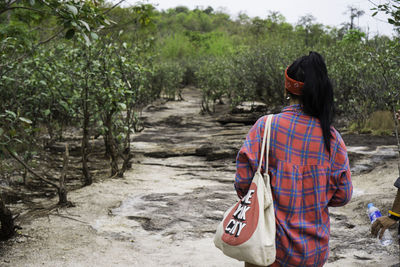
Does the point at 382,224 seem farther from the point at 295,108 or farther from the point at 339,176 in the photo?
the point at 295,108

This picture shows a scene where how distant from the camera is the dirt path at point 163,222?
11.9ft

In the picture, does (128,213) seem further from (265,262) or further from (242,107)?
(242,107)

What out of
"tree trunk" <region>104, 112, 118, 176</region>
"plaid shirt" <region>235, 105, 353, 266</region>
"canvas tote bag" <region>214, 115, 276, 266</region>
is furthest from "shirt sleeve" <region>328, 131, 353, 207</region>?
"tree trunk" <region>104, 112, 118, 176</region>

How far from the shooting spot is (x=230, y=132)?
11.5 meters

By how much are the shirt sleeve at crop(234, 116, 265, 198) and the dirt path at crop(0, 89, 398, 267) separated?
1.95 metres

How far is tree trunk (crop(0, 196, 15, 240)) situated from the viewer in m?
3.65

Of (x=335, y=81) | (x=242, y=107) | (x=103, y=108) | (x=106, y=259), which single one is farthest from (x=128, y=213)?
(x=242, y=107)

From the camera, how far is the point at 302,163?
5.96 ft

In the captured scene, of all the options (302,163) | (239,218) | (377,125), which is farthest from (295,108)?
(377,125)

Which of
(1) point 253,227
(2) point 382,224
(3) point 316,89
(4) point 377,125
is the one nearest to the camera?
(1) point 253,227

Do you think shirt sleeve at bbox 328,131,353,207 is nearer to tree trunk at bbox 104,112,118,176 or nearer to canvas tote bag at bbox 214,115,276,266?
canvas tote bag at bbox 214,115,276,266

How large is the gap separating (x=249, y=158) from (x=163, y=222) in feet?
9.87

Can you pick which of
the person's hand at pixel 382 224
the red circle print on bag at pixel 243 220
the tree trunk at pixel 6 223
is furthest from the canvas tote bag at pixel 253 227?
the tree trunk at pixel 6 223

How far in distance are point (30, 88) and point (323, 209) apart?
7.56m
